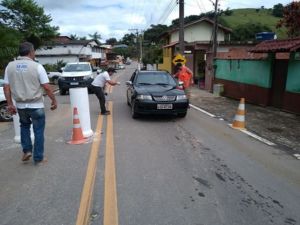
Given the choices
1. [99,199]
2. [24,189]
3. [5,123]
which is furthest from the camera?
[5,123]

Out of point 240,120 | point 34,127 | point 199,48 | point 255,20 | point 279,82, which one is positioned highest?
point 255,20

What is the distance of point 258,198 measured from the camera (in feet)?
14.8

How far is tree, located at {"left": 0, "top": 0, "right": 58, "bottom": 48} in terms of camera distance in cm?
3675

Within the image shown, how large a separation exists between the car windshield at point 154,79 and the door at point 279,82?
14.5 ft

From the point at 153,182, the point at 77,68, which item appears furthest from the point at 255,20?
the point at 153,182

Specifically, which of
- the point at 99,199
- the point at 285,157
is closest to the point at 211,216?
the point at 99,199

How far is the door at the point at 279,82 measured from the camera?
12594 millimetres

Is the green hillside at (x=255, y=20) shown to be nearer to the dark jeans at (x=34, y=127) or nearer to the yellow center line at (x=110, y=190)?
the yellow center line at (x=110, y=190)

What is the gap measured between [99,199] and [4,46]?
28.1 metres

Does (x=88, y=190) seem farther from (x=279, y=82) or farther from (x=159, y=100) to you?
(x=279, y=82)

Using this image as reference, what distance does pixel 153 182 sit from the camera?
4.95m

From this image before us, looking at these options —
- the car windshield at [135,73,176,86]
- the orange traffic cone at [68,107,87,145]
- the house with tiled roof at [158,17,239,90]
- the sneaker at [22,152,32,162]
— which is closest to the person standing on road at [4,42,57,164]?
the sneaker at [22,152,32,162]

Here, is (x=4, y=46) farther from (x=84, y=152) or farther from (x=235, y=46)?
(x=84, y=152)

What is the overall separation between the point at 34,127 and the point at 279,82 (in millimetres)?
10084
